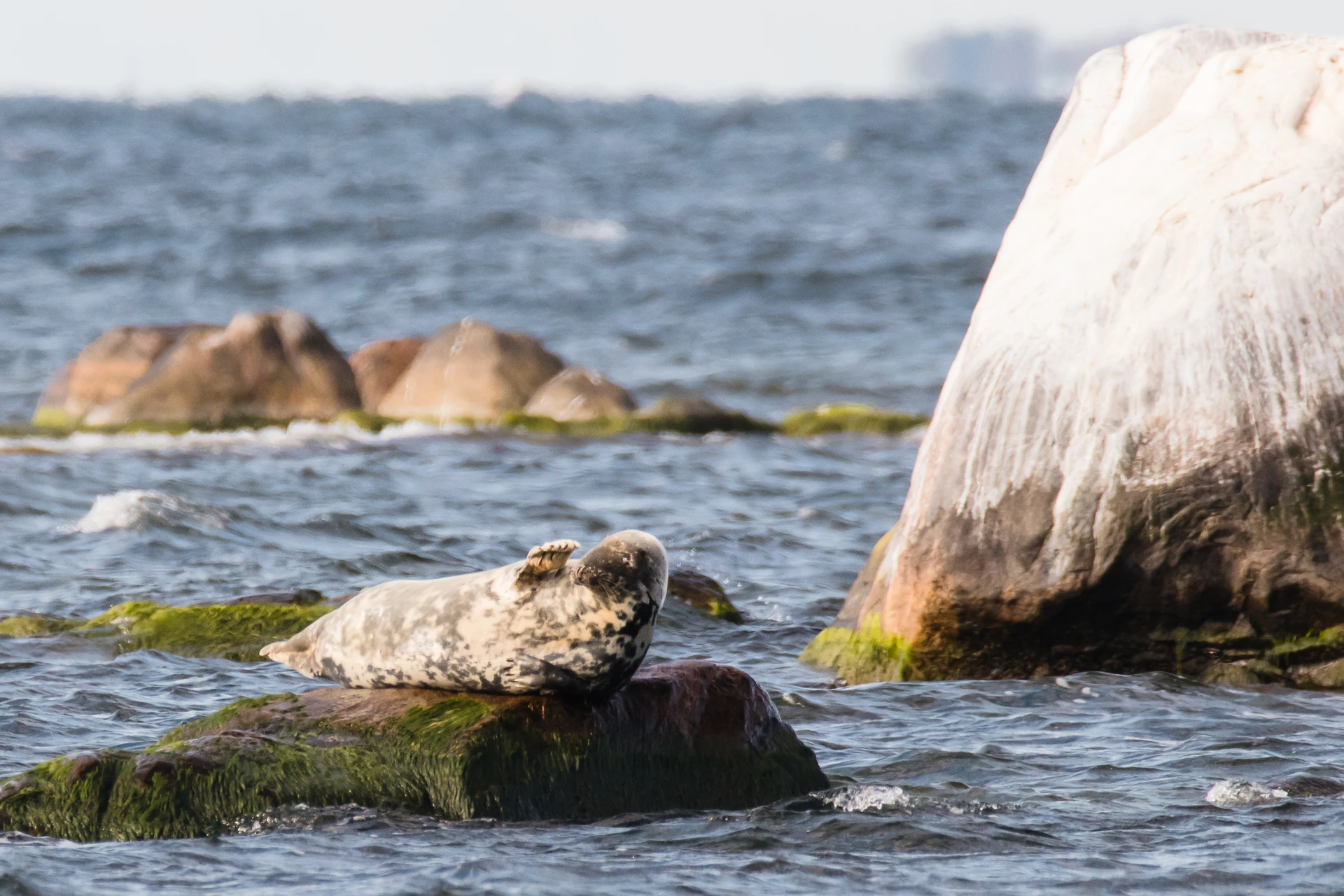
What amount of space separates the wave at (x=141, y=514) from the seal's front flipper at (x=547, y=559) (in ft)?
20.3

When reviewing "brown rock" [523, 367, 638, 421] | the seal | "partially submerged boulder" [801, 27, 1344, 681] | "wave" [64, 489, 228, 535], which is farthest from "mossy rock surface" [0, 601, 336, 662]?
"brown rock" [523, 367, 638, 421]

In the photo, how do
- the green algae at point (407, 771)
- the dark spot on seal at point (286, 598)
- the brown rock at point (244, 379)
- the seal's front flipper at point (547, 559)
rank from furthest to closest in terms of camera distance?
the brown rock at point (244, 379), the dark spot on seal at point (286, 598), the seal's front flipper at point (547, 559), the green algae at point (407, 771)

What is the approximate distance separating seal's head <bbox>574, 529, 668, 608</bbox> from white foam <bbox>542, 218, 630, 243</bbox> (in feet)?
87.0

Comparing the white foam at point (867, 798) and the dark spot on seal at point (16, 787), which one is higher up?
the white foam at point (867, 798)

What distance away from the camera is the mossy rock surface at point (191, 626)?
24.1ft

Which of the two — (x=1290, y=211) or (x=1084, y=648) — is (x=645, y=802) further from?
(x=1290, y=211)

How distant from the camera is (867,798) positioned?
16.9ft

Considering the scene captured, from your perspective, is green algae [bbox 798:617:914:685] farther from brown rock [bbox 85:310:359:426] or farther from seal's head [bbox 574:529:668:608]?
brown rock [bbox 85:310:359:426]

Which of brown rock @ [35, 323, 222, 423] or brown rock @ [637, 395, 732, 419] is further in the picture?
brown rock @ [35, 323, 222, 423]

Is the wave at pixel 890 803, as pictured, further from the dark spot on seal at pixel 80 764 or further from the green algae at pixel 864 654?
the dark spot on seal at pixel 80 764

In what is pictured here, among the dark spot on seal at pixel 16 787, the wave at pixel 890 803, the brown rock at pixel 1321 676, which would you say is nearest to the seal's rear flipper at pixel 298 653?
the dark spot on seal at pixel 16 787

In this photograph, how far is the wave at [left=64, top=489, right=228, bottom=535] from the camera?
10.6m

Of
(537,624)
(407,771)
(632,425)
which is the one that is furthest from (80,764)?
(632,425)

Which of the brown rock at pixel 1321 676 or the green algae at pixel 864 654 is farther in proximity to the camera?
the green algae at pixel 864 654
